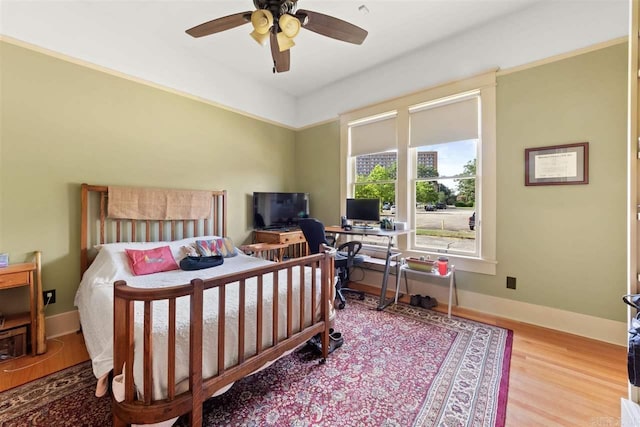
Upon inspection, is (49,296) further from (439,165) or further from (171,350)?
(439,165)

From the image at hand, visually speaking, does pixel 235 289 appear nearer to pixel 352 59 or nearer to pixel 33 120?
pixel 33 120

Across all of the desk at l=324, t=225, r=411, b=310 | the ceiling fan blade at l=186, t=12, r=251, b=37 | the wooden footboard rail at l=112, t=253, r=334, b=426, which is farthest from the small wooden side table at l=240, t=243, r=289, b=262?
Answer: the ceiling fan blade at l=186, t=12, r=251, b=37

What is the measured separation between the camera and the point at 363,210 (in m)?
3.61

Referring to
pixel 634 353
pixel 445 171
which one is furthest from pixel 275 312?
pixel 445 171

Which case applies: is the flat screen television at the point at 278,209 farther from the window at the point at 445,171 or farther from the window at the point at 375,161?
the window at the point at 445,171

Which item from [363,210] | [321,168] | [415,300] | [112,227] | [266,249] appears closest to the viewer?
[112,227]

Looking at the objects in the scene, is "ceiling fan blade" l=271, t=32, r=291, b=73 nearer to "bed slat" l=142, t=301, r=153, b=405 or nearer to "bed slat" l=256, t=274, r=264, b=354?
"bed slat" l=256, t=274, r=264, b=354

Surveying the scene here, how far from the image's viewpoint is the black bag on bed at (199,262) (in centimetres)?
251

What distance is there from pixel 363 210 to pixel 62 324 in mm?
3417

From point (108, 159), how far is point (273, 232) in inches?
80.8

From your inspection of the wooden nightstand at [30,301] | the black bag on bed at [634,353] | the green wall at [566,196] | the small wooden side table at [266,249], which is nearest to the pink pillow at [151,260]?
the wooden nightstand at [30,301]

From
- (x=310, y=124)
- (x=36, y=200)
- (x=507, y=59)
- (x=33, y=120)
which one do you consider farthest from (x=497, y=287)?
(x=33, y=120)

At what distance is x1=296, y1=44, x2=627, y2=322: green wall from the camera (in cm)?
221

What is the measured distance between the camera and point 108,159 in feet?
8.74
